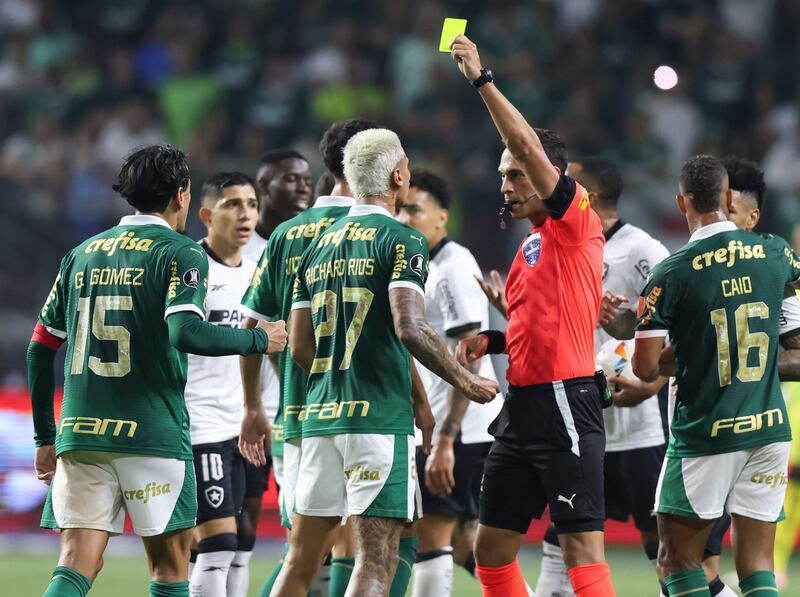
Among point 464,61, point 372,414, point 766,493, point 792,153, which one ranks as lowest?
point 766,493

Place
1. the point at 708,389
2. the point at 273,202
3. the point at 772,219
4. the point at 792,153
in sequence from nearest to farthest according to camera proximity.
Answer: the point at 708,389 < the point at 273,202 < the point at 772,219 < the point at 792,153

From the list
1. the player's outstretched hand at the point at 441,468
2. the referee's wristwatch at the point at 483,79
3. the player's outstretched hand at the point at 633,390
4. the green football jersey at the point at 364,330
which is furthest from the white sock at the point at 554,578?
the referee's wristwatch at the point at 483,79

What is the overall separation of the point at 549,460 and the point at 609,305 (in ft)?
3.46

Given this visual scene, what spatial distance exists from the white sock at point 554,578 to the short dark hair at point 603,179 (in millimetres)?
2015

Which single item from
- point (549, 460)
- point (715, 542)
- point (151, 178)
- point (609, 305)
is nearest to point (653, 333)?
point (609, 305)

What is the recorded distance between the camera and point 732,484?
19.7ft

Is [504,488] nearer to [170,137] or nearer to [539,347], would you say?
[539,347]

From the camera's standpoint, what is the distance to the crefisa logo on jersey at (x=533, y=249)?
5906 millimetres

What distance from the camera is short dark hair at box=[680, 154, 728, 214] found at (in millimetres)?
6145

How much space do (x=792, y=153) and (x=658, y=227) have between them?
1871 mm

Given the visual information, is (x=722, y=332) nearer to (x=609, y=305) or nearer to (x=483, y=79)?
(x=609, y=305)

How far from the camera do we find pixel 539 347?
5879mm

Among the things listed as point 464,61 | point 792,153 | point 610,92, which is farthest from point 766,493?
point 610,92

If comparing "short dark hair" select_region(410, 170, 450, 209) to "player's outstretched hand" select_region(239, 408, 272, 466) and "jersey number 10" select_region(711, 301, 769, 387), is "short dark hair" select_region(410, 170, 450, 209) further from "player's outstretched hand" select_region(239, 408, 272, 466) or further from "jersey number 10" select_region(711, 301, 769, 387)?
"jersey number 10" select_region(711, 301, 769, 387)
